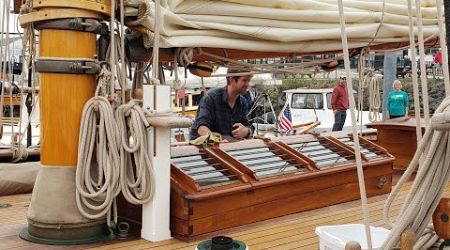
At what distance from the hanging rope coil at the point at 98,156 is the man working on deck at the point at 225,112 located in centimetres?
160

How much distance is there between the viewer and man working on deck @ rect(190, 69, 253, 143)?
4.23m

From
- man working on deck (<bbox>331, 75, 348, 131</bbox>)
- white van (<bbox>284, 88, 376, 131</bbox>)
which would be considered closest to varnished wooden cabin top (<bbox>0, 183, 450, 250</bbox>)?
man working on deck (<bbox>331, 75, 348, 131</bbox>)

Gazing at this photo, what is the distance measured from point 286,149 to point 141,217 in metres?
1.05

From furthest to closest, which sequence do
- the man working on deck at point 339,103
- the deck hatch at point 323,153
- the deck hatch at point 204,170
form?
the man working on deck at point 339,103, the deck hatch at point 323,153, the deck hatch at point 204,170

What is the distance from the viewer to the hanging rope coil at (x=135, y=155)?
2607mm

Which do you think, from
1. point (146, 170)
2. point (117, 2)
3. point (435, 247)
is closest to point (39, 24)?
point (117, 2)

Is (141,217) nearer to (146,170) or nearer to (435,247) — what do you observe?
(146,170)

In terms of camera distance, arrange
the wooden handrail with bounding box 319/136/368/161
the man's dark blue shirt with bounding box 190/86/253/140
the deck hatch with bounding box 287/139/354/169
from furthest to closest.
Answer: the man's dark blue shirt with bounding box 190/86/253/140 → the wooden handrail with bounding box 319/136/368/161 → the deck hatch with bounding box 287/139/354/169

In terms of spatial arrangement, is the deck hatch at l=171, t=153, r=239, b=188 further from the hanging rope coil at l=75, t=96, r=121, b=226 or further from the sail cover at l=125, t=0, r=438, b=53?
the sail cover at l=125, t=0, r=438, b=53

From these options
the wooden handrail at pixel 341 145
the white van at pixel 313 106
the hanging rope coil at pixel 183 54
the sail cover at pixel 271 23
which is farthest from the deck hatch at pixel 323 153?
the white van at pixel 313 106

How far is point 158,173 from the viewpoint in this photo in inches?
104

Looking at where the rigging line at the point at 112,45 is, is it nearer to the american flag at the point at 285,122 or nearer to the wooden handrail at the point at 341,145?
the wooden handrail at the point at 341,145

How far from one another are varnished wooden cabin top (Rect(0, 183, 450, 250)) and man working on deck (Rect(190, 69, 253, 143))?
1218mm

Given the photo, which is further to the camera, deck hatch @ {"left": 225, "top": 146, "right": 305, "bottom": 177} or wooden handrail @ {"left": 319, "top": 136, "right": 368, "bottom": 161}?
wooden handrail @ {"left": 319, "top": 136, "right": 368, "bottom": 161}
